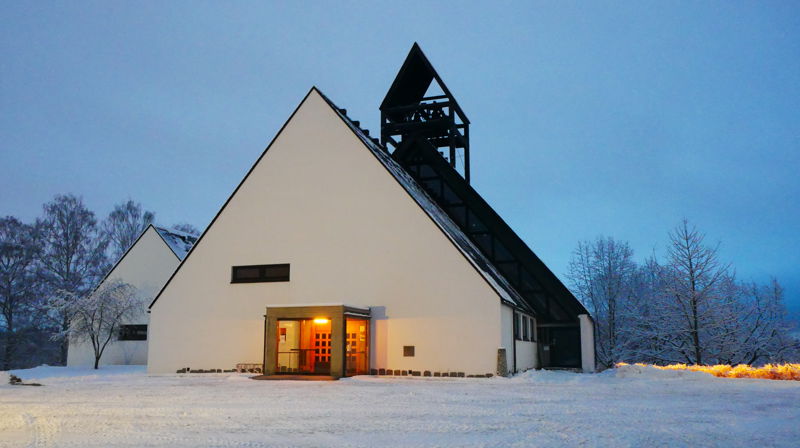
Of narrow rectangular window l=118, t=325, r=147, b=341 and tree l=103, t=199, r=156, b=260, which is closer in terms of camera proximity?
narrow rectangular window l=118, t=325, r=147, b=341

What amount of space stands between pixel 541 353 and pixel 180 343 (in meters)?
13.9

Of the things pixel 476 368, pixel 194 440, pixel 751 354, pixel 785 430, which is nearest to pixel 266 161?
pixel 476 368

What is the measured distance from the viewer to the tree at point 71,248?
3925 cm

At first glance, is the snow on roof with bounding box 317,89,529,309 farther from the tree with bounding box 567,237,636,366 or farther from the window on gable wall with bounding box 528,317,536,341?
the tree with bounding box 567,237,636,366

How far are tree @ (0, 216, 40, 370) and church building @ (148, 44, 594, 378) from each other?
1877 centimetres

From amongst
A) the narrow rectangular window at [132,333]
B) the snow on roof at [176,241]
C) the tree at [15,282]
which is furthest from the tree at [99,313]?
the tree at [15,282]

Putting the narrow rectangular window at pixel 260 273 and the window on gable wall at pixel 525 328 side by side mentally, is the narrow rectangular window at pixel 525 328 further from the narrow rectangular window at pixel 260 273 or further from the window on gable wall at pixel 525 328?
the narrow rectangular window at pixel 260 273

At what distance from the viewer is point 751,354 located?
108ft

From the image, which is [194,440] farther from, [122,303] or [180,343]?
[122,303]

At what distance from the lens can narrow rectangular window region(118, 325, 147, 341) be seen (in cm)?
3114

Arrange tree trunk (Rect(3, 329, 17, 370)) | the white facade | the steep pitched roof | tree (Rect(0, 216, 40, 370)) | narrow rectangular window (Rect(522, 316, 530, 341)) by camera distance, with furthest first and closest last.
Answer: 1. tree trunk (Rect(3, 329, 17, 370))
2. tree (Rect(0, 216, 40, 370))
3. narrow rectangular window (Rect(522, 316, 530, 341))
4. the steep pitched roof
5. the white facade

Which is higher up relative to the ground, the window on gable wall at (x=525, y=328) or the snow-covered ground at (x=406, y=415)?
the window on gable wall at (x=525, y=328)

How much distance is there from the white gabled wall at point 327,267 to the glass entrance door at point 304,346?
3.46 ft

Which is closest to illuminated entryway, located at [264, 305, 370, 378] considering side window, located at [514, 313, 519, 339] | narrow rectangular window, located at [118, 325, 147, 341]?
side window, located at [514, 313, 519, 339]
